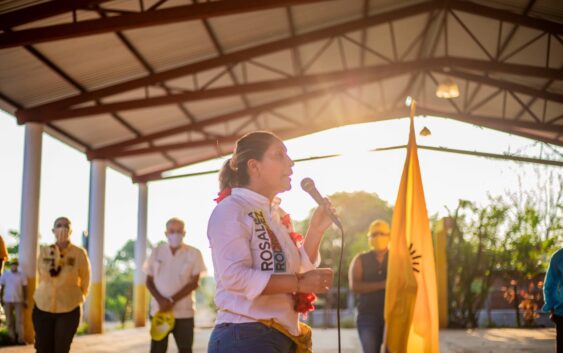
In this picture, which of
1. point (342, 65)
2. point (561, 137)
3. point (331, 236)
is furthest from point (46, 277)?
point (331, 236)

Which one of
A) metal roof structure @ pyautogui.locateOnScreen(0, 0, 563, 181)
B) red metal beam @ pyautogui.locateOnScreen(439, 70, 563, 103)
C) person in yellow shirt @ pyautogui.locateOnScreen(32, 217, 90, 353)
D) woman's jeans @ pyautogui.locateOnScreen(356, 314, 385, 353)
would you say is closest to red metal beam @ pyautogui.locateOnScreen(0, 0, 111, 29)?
metal roof structure @ pyautogui.locateOnScreen(0, 0, 563, 181)

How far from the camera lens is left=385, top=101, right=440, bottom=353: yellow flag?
14.3ft

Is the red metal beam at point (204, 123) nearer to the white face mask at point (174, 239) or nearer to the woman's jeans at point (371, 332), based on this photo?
the white face mask at point (174, 239)

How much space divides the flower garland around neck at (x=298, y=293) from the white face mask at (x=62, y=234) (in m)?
3.97

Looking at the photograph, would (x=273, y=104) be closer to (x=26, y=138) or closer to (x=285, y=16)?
(x=285, y=16)

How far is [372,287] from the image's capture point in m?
6.83

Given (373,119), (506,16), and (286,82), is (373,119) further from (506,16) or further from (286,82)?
(506,16)

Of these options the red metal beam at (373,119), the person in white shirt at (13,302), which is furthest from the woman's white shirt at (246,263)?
the red metal beam at (373,119)

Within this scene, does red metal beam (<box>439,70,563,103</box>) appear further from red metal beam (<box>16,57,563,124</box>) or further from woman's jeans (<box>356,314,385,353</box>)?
woman's jeans (<box>356,314,385,353</box>)

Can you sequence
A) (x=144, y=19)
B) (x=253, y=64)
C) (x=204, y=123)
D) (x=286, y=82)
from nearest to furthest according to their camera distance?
(x=144, y=19) → (x=286, y=82) → (x=253, y=64) → (x=204, y=123)

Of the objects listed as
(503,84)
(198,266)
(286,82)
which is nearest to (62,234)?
(198,266)

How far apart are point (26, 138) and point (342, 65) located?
7.36 m

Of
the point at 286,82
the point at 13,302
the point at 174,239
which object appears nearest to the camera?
the point at 174,239

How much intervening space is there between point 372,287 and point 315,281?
14.2 ft
